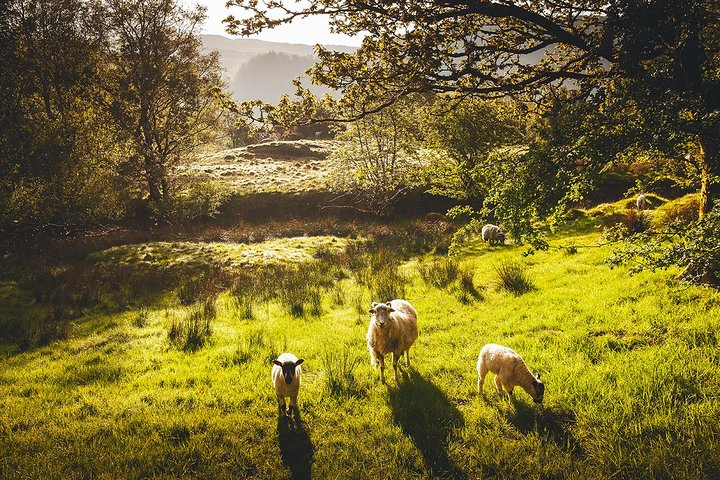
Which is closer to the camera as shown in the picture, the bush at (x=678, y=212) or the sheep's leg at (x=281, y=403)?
the sheep's leg at (x=281, y=403)

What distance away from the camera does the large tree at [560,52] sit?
353 centimetres

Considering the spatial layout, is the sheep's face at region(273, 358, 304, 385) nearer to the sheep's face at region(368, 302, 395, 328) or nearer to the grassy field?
the sheep's face at region(368, 302, 395, 328)

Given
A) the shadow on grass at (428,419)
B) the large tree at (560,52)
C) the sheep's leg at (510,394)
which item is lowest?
the shadow on grass at (428,419)

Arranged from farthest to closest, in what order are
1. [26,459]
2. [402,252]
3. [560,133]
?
[402,252] → [26,459] → [560,133]

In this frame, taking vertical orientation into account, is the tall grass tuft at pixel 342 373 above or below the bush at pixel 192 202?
below

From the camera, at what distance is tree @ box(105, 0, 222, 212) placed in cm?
1995

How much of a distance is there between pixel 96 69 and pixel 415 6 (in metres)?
22.6

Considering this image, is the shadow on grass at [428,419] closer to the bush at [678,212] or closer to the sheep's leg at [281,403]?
the sheep's leg at [281,403]

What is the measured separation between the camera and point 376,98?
655 cm

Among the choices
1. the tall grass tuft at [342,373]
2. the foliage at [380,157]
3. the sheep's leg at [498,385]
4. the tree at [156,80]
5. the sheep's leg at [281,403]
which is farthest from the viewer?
the foliage at [380,157]

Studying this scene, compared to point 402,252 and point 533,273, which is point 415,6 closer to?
point 533,273

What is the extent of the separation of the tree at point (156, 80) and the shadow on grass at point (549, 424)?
2129 centimetres

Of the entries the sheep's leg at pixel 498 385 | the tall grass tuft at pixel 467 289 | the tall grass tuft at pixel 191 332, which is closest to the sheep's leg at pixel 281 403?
the sheep's leg at pixel 498 385

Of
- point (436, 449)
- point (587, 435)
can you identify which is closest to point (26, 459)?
point (436, 449)
